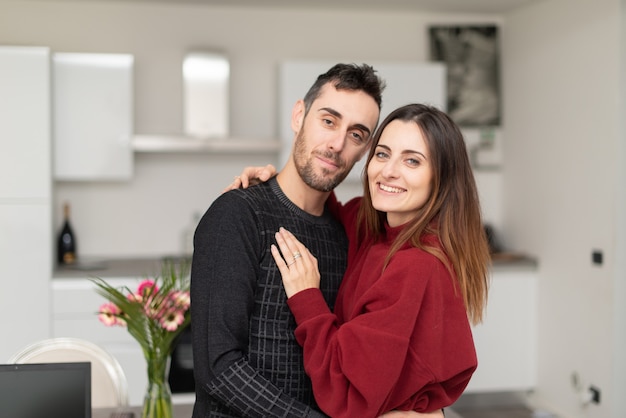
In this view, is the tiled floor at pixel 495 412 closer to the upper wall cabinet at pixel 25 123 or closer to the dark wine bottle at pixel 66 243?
the dark wine bottle at pixel 66 243

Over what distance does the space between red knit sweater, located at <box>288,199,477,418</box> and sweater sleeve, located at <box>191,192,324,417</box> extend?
0.37 ft

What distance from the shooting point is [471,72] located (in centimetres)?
536

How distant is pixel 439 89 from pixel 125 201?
216cm

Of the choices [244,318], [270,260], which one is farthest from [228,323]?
[270,260]

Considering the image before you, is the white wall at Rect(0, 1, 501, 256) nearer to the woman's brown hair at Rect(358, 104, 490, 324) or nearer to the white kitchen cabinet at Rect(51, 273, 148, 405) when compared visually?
the white kitchen cabinet at Rect(51, 273, 148, 405)

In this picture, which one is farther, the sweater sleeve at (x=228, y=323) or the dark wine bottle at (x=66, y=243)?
the dark wine bottle at (x=66, y=243)

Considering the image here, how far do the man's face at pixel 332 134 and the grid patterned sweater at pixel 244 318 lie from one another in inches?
5.1

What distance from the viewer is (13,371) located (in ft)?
5.74

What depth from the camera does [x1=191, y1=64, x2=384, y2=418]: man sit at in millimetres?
1764

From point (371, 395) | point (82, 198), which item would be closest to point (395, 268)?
point (371, 395)

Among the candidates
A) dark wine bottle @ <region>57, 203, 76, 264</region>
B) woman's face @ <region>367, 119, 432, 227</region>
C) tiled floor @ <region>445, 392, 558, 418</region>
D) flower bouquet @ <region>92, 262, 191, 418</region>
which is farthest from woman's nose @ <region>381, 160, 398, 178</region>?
tiled floor @ <region>445, 392, 558, 418</region>

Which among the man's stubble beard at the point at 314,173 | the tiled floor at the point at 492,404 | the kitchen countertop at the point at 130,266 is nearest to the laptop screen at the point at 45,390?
the man's stubble beard at the point at 314,173

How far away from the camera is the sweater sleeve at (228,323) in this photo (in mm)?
1756

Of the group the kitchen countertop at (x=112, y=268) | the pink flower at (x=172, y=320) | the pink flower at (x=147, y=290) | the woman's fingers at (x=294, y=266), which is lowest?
the kitchen countertop at (x=112, y=268)
